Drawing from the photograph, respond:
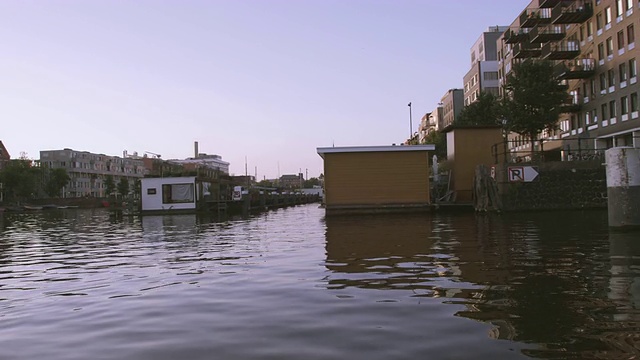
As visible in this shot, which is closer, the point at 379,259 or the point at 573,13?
the point at 379,259

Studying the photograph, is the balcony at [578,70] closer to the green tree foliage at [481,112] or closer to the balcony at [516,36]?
the green tree foliage at [481,112]

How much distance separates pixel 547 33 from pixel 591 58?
763cm

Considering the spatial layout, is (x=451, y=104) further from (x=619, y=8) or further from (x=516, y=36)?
(x=619, y=8)

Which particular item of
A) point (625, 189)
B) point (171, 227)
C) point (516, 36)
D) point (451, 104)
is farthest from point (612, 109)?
point (451, 104)

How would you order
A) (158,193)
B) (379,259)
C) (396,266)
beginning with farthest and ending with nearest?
(158,193) < (379,259) < (396,266)

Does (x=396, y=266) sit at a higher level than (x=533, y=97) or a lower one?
lower

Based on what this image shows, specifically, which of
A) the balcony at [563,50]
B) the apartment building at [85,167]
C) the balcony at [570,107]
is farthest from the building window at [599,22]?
the apartment building at [85,167]

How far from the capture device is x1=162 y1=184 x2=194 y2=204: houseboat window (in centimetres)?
5150

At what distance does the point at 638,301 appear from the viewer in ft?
21.0

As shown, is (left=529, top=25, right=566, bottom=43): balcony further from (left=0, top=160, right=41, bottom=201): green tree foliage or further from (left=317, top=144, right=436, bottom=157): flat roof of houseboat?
(left=0, top=160, right=41, bottom=201): green tree foliage

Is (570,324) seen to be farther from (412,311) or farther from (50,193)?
(50,193)

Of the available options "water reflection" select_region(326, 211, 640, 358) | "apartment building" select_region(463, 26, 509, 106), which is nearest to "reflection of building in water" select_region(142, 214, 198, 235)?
"water reflection" select_region(326, 211, 640, 358)

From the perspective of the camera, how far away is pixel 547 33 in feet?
183

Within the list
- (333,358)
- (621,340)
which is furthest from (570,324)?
(333,358)
